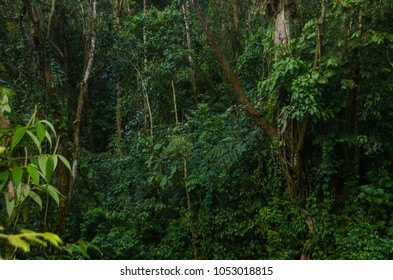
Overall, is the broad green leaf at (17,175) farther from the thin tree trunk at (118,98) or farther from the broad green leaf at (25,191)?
the thin tree trunk at (118,98)

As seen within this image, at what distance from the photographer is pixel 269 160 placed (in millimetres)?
6543

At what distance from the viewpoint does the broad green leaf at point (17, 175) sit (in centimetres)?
145

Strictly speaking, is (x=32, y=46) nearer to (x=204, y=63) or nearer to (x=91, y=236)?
(x=91, y=236)

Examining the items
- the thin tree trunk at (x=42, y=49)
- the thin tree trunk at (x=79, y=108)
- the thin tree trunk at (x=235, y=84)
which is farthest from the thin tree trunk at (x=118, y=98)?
the thin tree trunk at (x=235, y=84)

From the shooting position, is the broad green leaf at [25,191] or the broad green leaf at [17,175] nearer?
the broad green leaf at [17,175]

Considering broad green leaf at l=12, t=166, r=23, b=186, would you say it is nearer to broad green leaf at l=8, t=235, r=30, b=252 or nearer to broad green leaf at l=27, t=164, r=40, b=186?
broad green leaf at l=27, t=164, r=40, b=186

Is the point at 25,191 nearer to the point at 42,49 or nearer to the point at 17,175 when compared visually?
the point at 17,175

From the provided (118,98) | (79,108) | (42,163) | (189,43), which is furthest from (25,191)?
(118,98)

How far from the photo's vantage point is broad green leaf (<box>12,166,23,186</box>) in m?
1.45

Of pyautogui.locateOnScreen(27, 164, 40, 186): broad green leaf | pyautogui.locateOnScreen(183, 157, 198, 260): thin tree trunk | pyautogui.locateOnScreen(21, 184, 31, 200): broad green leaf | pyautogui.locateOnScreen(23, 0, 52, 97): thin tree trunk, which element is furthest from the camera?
pyautogui.locateOnScreen(183, 157, 198, 260): thin tree trunk

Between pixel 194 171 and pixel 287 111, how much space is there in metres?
2.19

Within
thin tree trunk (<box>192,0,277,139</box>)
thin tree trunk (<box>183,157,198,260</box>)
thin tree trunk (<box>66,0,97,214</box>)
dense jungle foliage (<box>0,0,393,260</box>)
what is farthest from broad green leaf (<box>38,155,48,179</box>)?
thin tree trunk (<box>183,157,198,260</box>)

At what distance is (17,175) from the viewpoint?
57.6 inches

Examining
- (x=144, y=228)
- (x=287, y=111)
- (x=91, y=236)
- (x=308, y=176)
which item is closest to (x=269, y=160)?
(x=308, y=176)
